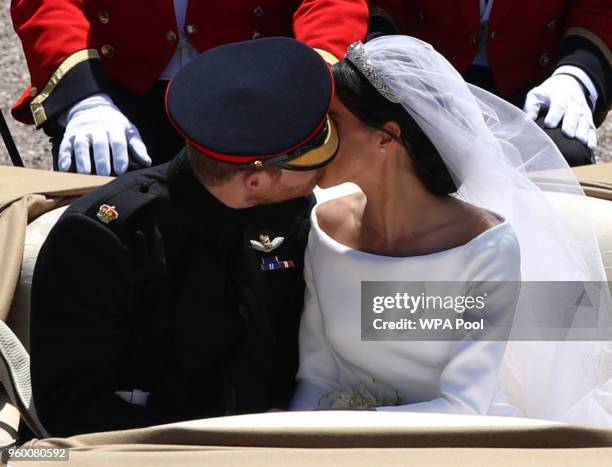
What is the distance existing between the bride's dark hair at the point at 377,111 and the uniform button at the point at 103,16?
966 millimetres

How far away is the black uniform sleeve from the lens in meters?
1.81

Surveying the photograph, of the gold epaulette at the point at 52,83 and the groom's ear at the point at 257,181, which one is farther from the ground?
the groom's ear at the point at 257,181

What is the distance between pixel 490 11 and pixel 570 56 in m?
0.24

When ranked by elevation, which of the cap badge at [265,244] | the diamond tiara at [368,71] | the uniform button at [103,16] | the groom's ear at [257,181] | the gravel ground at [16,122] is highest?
the diamond tiara at [368,71]

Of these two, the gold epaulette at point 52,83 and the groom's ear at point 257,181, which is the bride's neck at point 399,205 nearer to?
the groom's ear at point 257,181

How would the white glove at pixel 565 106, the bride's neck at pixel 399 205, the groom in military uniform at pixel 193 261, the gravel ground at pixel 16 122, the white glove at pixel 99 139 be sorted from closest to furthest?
the groom in military uniform at pixel 193 261
the bride's neck at pixel 399 205
the white glove at pixel 99 139
the white glove at pixel 565 106
the gravel ground at pixel 16 122

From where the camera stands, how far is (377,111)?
1.83 metres

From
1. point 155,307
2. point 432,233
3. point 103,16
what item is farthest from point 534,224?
point 103,16

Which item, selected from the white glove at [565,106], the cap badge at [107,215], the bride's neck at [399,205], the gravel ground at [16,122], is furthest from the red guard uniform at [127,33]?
the gravel ground at [16,122]

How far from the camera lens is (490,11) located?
278 cm

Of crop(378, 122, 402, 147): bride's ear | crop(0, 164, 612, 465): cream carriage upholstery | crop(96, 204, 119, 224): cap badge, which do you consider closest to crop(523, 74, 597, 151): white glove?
crop(0, 164, 612, 465): cream carriage upholstery

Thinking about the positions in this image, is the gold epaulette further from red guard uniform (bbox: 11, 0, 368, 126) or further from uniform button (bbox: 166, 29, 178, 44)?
uniform button (bbox: 166, 29, 178, 44)

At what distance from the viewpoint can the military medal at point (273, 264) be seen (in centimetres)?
197

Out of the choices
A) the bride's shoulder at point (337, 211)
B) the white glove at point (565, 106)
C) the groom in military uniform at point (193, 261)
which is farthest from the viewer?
the white glove at point (565, 106)
